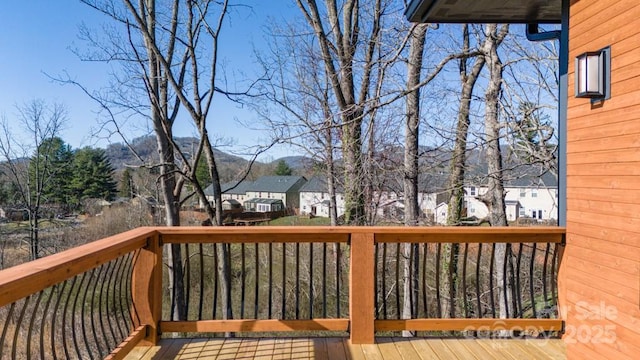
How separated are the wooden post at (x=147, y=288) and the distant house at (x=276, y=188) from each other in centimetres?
1210

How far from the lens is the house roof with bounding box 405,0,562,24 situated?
2921mm

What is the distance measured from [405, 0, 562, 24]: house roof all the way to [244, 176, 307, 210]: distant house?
12134 millimetres

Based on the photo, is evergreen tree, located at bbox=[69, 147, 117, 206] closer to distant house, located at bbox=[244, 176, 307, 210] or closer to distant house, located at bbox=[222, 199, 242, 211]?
distant house, located at bbox=[222, 199, 242, 211]

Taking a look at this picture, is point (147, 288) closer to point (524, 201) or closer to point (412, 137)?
point (412, 137)

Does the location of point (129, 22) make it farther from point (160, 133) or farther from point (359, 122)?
point (359, 122)

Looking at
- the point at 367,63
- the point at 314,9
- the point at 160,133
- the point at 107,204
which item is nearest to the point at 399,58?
the point at 367,63

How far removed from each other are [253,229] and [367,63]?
635 centimetres

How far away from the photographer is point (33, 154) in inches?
511

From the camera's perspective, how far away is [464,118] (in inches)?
324

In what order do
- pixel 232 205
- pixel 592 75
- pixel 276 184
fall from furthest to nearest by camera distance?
pixel 276 184 < pixel 232 205 < pixel 592 75

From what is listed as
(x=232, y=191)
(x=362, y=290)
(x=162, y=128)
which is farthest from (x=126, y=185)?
(x=362, y=290)

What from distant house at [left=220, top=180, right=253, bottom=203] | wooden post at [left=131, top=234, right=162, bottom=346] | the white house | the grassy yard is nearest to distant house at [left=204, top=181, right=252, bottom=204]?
distant house at [left=220, top=180, right=253, bottom=203]

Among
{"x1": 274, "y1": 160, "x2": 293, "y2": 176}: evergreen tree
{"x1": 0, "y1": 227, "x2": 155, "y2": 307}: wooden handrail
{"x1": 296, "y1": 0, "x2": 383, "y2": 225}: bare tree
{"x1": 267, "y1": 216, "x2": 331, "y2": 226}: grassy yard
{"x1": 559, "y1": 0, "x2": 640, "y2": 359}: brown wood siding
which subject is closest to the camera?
{"x1": 0, "y1": 227, "x2": 155, "y2": 307}: wooden handrail

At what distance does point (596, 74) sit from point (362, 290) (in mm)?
1985
